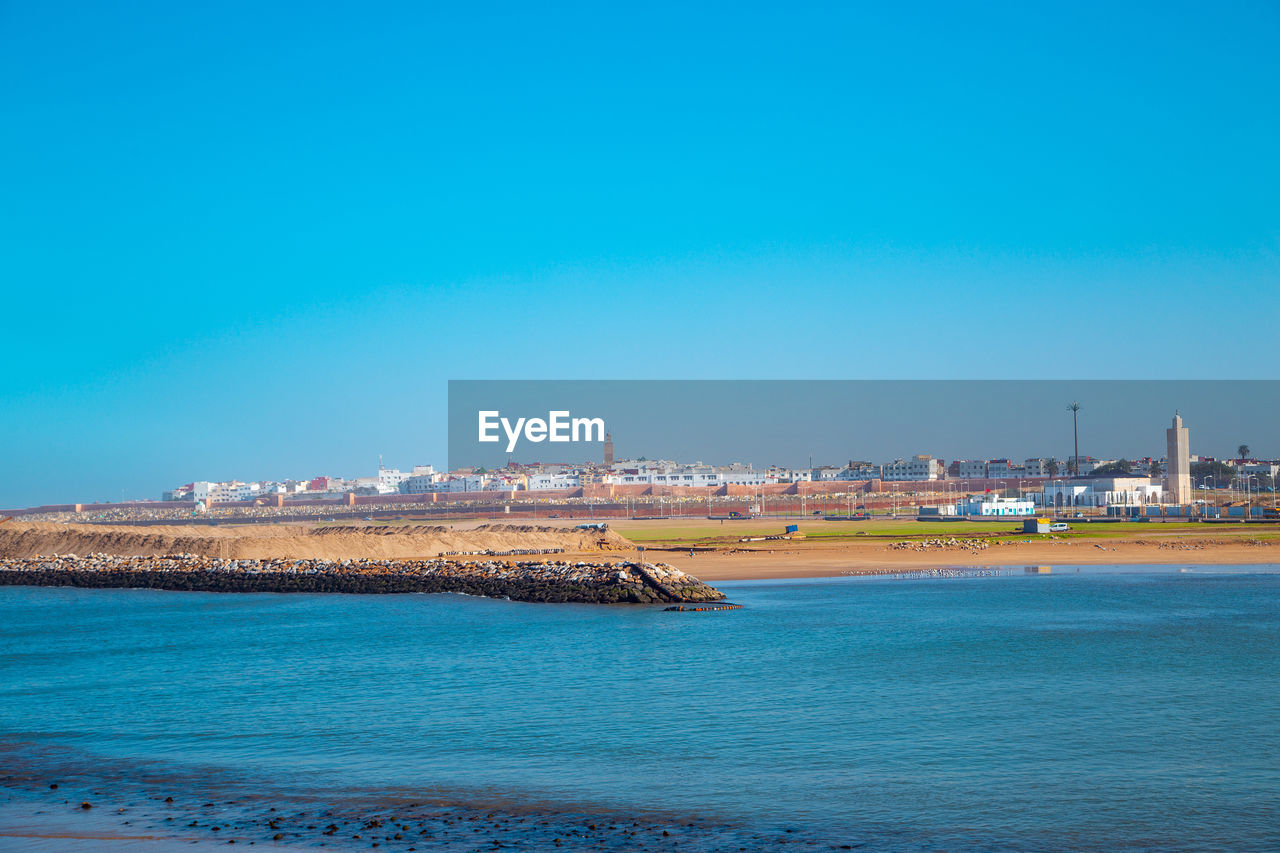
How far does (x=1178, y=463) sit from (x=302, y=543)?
9207cm

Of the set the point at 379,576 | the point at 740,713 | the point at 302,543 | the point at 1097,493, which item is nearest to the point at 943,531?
the point at 302,543

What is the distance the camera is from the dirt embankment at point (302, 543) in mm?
50562

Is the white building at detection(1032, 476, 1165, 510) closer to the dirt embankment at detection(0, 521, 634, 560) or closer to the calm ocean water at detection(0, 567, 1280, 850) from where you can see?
the dirt embankment at detection(0, 521, 634, 560)

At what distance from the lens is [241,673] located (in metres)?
20.9

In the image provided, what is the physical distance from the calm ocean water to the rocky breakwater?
9.28ft

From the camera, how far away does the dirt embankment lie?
166 ft

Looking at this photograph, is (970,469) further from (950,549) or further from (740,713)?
(740,713)

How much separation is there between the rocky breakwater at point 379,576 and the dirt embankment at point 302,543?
49.7 inches

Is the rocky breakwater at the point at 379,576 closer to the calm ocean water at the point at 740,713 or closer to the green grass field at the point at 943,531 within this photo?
the calm ocean water at the point at 740,713

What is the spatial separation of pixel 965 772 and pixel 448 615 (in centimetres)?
2048

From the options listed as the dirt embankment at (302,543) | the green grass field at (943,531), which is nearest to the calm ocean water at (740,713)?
the dirt embankment at (302,543)

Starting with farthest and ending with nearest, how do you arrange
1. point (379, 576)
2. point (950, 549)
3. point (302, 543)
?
point (950, 549)
point (302, 543)
point (379, 576)

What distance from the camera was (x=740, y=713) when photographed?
639 inches

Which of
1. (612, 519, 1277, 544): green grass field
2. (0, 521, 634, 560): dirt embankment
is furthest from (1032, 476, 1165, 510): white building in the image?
(0, 521, 634, 560): dirt embankment
